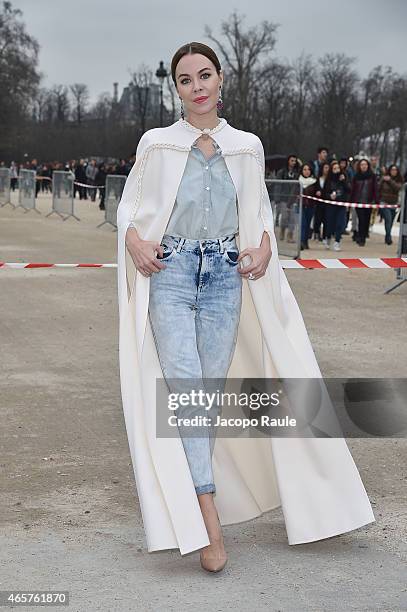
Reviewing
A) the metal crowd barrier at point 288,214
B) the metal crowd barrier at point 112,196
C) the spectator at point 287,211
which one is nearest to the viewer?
the metal crowd barrier at point 288,214

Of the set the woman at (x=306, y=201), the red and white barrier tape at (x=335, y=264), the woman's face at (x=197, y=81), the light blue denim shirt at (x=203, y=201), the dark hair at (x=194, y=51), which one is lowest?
the woman at (x=306, y=201)

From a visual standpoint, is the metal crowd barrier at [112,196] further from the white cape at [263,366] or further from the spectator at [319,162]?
the white cape at [263,366]

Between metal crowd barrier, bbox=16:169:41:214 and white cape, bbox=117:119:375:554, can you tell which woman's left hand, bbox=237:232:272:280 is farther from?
metal crowd barrier, bbox=16:169:41:214

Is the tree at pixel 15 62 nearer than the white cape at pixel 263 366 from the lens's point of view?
No

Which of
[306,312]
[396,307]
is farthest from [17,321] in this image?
[396,307]

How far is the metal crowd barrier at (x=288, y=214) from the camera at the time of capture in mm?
17703

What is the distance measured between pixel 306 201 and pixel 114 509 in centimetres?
1619

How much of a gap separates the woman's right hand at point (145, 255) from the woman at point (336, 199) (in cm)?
1631

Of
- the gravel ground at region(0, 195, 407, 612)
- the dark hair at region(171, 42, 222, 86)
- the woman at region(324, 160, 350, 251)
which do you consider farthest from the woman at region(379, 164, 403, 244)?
the dark hair at region(171, 42, 222, 86)

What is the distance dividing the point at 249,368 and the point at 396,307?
300 inches

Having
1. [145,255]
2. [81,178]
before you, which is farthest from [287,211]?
[81,178]

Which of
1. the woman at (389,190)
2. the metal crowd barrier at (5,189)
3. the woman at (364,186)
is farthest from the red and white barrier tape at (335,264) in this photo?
the metal crowd barrier at (5,189)

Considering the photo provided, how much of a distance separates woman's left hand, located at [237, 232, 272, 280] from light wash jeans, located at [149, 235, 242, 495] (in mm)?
45

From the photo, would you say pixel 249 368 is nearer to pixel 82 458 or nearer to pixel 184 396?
pixel 184 396
